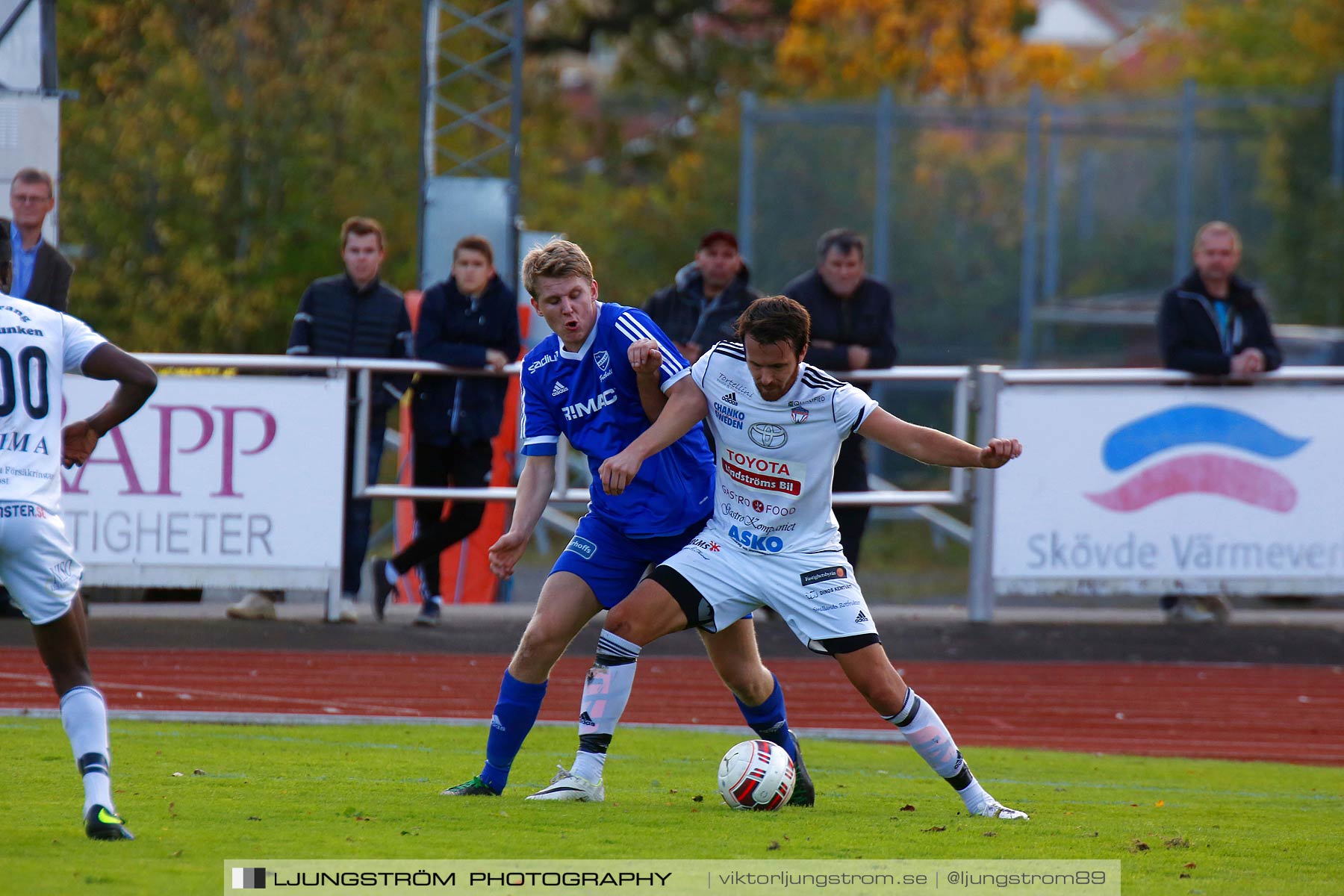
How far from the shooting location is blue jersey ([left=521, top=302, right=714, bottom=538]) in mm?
6293

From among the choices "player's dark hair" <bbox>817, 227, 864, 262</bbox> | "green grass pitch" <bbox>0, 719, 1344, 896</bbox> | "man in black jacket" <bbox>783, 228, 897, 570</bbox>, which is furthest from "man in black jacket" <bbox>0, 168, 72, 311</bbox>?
"player's dark hair" <bbox>817, 227, 864, 262</bbox>

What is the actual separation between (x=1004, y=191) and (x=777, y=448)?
1661 cm

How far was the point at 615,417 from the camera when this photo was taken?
632 centimetres

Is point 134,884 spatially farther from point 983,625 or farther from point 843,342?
A: point 983,625

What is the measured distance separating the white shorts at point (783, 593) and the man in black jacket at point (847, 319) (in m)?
5.07

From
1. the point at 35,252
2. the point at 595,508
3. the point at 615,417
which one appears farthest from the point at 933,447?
the point at 35,252

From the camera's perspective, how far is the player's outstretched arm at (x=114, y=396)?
→ 207 inches

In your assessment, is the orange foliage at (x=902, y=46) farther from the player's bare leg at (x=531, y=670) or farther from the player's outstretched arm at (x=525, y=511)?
the player's bare leg at (x=531, y=670)

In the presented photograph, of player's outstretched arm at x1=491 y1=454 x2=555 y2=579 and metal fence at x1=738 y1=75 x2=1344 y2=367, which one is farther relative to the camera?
metal fence at x1=738 y1=75 x2=1344 y2=367

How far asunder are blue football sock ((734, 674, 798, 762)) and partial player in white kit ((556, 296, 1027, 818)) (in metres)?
0.48

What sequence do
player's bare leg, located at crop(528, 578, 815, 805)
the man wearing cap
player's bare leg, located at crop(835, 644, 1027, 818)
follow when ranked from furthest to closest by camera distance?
the man wearing cap < player's bare leg, located at crop(528, 578, 815, 805) < player's bare leg, located at crop(835, 644, 1027, 818)

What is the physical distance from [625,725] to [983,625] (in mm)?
3814

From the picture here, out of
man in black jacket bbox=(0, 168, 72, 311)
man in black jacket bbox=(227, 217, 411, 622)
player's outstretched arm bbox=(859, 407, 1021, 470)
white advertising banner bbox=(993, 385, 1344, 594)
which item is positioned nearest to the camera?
player's outstretched arm bbox=(859, 407, 1021, 470)

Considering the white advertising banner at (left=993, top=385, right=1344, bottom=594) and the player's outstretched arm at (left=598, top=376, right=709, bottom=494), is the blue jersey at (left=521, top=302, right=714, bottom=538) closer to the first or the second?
the player's outstretched arm at (left=598, top=376, right=709, bottom=494)
